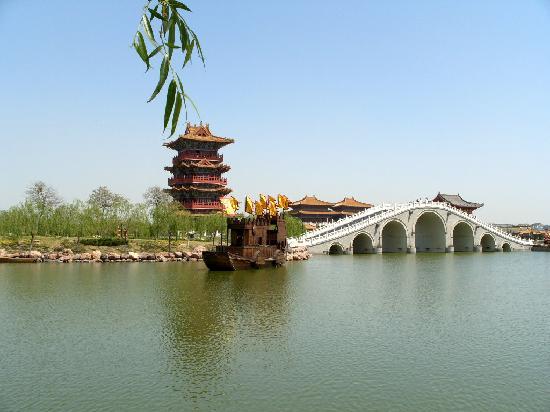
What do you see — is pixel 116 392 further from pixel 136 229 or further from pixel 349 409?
pixel 136 229

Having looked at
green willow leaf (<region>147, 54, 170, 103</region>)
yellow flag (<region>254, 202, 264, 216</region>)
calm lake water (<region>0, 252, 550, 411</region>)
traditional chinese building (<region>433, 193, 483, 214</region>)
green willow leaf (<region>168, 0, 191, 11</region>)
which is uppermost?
traditional chinese building (<region>433, 193, 483, 214</region>)

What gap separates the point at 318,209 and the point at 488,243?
22352 mm

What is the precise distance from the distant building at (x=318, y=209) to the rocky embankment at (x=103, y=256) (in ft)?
101

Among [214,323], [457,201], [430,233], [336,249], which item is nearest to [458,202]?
[457,201]

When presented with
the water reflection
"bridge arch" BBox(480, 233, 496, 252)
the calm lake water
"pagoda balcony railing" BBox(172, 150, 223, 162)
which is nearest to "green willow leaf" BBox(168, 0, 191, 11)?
the calm lake water

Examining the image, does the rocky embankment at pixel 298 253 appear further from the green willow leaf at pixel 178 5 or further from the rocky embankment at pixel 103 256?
the green willow leaf at pixel 178 5

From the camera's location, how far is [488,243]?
56.8 meters

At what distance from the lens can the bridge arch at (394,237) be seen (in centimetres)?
4959

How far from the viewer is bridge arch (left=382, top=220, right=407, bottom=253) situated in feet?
163

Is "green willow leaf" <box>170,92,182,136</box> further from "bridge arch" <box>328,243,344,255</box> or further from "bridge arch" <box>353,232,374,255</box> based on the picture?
"bridge arch" <box>353,232,374,255</box>

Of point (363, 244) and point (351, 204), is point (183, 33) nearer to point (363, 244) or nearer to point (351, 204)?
point (363, 244)

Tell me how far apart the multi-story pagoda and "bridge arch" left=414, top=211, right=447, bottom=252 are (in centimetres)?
2185

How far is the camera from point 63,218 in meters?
39.5

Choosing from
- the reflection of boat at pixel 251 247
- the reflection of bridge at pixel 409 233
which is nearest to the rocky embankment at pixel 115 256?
the reflection of boat at pixel 251 247
